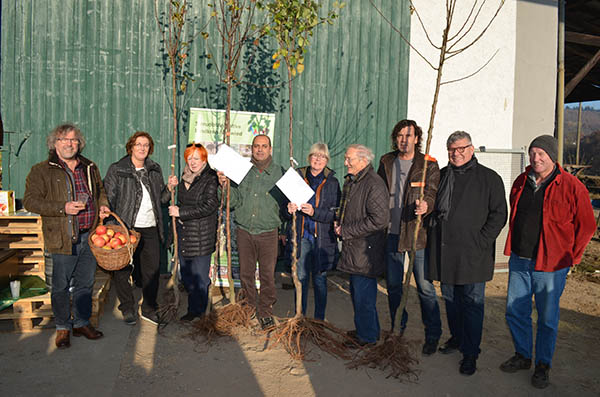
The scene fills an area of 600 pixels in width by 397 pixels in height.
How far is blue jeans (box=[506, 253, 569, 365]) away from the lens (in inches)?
140

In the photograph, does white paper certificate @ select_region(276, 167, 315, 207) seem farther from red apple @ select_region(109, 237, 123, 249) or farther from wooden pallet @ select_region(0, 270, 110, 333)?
wooden pallet @ select_region(0, 270, 110, 333)

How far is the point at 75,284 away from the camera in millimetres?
4156

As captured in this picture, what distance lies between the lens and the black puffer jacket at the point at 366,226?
152 inches

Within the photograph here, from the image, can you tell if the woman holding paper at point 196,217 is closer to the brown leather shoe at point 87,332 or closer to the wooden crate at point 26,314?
the brown leather shoe at point 87,332

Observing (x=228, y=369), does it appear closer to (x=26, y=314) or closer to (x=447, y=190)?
(x=26, y=314)

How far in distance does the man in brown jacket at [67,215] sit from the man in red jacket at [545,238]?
3.71 metres

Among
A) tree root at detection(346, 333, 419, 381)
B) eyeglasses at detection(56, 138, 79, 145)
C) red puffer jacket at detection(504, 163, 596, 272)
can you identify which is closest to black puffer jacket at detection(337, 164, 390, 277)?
tree root at detection(346, 333, 419, 381)

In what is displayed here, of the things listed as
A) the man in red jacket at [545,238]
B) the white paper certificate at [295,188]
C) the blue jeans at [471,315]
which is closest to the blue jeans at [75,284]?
the white paper certificate at [295,188]

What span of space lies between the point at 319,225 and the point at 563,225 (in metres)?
2.07

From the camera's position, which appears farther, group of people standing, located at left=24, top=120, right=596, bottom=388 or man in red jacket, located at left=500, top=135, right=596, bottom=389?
group of people standing, located at left=24, top=120, right=596, bottom=388

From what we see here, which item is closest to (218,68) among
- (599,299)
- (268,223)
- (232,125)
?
(232,125)

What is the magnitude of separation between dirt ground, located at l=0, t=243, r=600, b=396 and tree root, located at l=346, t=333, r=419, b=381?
6cm

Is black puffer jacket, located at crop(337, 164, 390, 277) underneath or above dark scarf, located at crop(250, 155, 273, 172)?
underneath

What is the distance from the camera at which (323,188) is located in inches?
173
